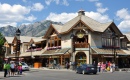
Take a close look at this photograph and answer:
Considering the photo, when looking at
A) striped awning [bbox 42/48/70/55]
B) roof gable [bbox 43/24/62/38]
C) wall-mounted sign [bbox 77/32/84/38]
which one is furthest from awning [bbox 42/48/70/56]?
roof gable [bbox 43/24/62/38]

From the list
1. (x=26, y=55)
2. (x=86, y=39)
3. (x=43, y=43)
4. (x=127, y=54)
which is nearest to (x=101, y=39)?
(x=86, y=39)

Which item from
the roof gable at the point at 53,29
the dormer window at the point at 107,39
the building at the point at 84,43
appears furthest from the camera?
the roof gable at the point at 53,29

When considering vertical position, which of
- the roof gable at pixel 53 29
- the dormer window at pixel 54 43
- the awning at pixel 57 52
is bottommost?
the awning at pixel 57 52

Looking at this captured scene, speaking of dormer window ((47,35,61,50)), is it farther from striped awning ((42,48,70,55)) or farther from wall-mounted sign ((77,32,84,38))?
wall-mounted sign ((77,32,84,38))

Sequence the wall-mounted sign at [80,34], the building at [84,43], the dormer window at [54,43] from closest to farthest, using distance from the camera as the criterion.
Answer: the building at [84,43], the wall-mounted sign at [80,34], the dormer window at [54,43]

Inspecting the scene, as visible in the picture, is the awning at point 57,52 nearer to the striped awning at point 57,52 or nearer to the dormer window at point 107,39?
the striped awning at point 57,52

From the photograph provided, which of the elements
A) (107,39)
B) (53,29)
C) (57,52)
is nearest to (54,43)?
(53,29)

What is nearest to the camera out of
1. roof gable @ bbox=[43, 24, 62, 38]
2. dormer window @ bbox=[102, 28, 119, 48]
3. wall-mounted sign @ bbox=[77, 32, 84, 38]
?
wall-mounted sign @ bbox=[77, 32, 84, 38]

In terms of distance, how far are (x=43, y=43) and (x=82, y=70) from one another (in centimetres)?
3058

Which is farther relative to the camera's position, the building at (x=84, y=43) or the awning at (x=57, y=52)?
the awning at (x=57, y=52)

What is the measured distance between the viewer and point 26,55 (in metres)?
64.3

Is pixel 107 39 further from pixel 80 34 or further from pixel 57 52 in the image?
pixel 57 52

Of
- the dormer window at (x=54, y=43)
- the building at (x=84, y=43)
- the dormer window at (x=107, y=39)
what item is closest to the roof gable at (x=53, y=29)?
the building at (x=84, y=43)

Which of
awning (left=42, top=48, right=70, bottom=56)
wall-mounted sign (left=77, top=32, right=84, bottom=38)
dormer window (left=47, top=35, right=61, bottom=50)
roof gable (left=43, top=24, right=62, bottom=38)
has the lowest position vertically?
awning (left=42, top=48, right=70, bottom=56)
